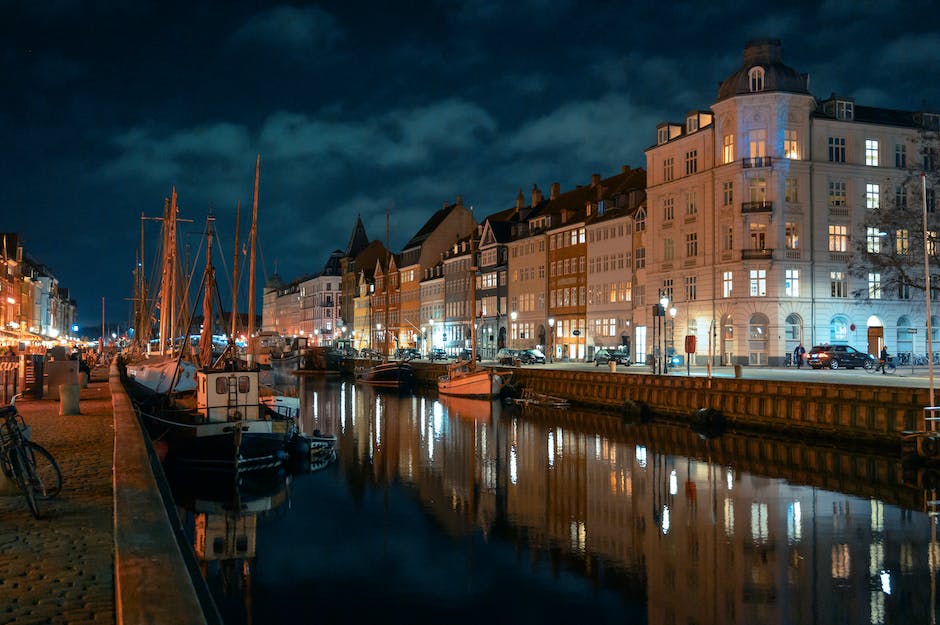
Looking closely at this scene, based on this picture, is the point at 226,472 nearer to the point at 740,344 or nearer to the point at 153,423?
the point at 153,423

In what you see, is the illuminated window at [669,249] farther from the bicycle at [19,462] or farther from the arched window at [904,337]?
the bicycle at [19,462]

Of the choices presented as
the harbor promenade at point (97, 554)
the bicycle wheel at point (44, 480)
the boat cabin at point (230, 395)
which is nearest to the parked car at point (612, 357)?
the boat cabin at point (230, 395)

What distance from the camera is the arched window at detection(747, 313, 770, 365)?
60.6m

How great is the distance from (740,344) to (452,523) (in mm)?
42540

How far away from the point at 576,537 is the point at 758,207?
45.6m

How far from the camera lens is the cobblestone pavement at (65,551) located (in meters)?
9.12

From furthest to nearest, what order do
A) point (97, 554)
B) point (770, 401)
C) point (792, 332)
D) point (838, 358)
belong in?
point (792, 332), point (838, 358), point (770, 401), point (97, 554)

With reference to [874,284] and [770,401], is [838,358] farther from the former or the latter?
[770,401]

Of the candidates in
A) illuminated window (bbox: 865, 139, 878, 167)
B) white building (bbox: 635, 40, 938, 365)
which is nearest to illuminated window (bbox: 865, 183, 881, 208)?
white building (bbox: 635, 40, 938, 365)

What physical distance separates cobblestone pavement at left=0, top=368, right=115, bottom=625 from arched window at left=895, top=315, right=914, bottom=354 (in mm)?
57775

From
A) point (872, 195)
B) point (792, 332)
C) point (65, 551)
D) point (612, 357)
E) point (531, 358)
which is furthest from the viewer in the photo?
point (531, 358)

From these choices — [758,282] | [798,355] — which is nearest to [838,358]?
[798,355]

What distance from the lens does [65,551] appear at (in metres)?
11.4

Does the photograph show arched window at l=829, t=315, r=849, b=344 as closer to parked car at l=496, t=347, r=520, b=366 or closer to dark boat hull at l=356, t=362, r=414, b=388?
parked car at l=496, t=347, r=520, b=366
